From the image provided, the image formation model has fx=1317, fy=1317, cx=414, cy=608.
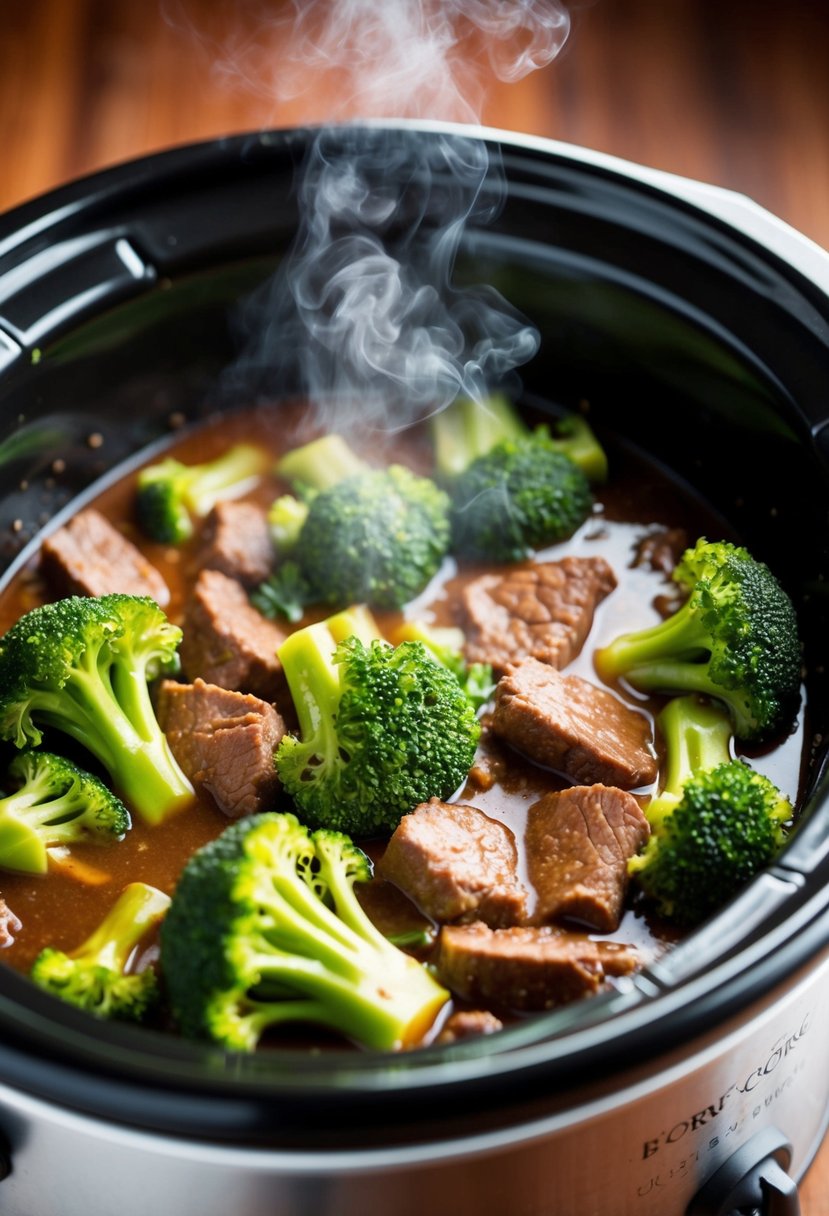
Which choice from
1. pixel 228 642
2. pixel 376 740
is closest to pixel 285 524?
pixel 228 642

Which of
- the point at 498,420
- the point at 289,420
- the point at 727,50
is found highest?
the point at 727,50

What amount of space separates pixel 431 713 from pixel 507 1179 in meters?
0.80

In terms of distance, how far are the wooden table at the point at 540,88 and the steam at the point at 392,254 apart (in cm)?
55

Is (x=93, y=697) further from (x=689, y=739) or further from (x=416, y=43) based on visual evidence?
(x=416, y=43)

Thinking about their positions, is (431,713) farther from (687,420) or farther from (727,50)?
(727,50)

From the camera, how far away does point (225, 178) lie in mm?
2945

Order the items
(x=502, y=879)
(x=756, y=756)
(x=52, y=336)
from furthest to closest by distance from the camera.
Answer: (x=52, y=336), (x=756, y=756), (x=502, y=879)

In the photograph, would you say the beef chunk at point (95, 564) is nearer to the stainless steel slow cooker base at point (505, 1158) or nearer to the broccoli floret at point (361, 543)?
the broccoli floret at point (361, 543)

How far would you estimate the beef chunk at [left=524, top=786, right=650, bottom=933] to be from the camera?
213 centimetres

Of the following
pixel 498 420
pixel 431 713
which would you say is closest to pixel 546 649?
pixel 431 713

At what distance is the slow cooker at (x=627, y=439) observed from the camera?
158 centimetres

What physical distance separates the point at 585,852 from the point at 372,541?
825 mm

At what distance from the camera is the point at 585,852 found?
2.18 m

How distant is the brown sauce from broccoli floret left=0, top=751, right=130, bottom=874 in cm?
3
